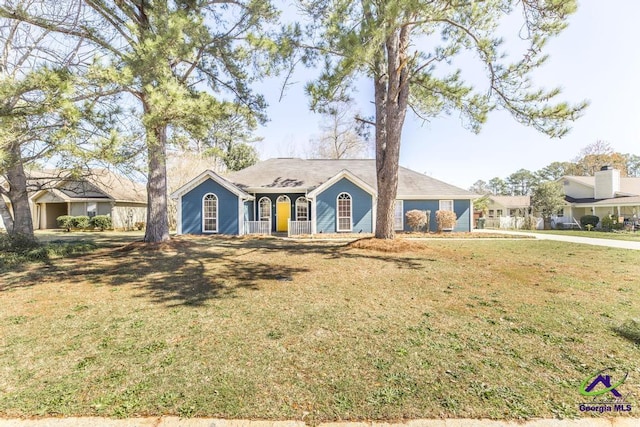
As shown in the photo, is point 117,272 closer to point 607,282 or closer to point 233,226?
point 233,226

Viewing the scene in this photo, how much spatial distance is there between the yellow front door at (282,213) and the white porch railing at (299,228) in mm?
1825

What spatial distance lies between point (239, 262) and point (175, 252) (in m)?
3.20

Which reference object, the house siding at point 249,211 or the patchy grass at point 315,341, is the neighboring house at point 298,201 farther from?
the patchy grass at point 315,341

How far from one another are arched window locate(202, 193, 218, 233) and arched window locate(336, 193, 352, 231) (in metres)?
7.19

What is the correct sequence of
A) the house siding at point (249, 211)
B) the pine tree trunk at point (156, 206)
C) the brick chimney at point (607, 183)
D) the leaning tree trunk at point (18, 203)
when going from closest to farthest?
the leaning tree trunk at point (18, 203), the pine tree trunk at point (156, 206), the house siding at point (249, 211), the brick chimney at point (607, 183)

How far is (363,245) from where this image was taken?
1045 cm

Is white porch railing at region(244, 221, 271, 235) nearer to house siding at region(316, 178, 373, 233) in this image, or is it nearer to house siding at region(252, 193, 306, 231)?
house siding at region(252, 193, 306, 231)

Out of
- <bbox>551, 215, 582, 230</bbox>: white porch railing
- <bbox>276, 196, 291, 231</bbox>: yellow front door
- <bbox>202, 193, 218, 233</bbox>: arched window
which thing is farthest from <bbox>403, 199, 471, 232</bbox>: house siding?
<bbox>551, 215, 582, 230</bbox>: white porch railing

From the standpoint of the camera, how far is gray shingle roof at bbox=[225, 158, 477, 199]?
17688 millimetres

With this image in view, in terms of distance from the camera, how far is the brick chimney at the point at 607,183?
2570cm

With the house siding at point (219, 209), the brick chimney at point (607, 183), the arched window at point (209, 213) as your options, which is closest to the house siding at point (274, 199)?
the house siding at point (219, 209)

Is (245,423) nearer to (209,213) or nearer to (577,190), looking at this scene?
(209,213)

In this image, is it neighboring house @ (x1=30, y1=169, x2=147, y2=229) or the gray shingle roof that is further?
neighboring house @ (x1=30, y1=169, x2=147, y2=229)

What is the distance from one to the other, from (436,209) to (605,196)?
20771mm
